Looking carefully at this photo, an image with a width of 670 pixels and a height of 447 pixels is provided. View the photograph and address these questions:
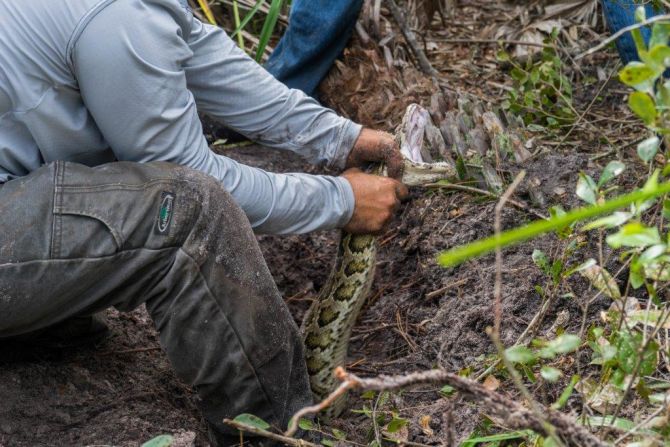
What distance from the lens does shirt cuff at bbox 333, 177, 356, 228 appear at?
126 inches

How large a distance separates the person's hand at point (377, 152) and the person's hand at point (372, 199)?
0.44 feet

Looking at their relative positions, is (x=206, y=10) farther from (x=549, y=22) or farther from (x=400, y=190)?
(x=400, y=190)

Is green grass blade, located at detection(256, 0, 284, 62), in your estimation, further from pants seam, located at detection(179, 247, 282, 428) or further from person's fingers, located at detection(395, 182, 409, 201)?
pants seam, located at detection(179, 247, 282, 428)

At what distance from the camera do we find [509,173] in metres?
4.04

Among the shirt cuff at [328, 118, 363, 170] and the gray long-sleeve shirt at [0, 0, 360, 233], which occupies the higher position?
the gray long-sleeve shirt at [0, 0, 360, 233]

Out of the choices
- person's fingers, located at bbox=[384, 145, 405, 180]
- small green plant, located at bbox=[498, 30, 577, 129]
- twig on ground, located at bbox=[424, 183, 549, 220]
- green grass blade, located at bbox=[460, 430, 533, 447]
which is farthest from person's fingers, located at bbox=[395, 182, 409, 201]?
small green plant, located at bbox=[498, 30, 577, 129]

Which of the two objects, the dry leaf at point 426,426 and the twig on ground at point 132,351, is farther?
the twig on ground at point 132,351

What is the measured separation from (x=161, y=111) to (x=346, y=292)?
1279mm

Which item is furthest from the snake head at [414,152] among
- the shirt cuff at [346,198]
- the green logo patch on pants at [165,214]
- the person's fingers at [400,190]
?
the green logo patch on pants at [165,214]

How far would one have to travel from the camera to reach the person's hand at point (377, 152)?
3.44 m

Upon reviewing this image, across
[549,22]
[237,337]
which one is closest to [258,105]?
[237,337]

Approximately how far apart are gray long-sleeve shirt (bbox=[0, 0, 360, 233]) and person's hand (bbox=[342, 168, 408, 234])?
46 millimetres

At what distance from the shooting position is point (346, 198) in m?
3.23

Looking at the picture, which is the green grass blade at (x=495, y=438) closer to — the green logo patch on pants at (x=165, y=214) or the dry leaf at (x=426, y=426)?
the dry leaf at (x=426, y=426)
